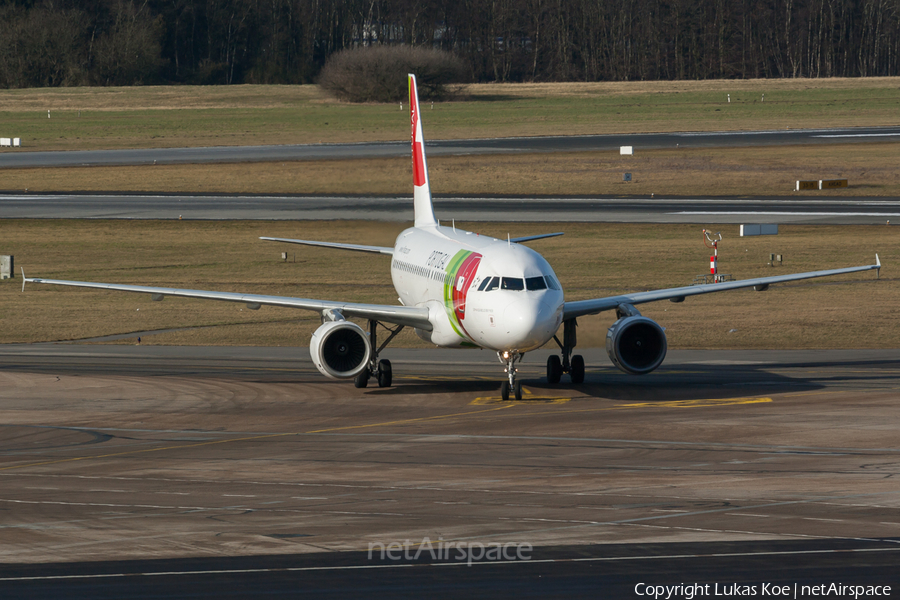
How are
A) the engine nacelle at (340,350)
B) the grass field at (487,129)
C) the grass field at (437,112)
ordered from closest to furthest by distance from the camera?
the engine nacelle at (340,350) → the grass field at (487,129) → the grass field at (437,112)

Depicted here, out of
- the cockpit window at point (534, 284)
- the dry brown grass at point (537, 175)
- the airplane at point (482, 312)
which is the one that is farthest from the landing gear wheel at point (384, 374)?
the dry brown grass at point (537, 175)

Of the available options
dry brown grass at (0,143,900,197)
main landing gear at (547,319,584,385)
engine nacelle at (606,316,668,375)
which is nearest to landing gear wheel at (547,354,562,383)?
main landing gear at (547,319,584,385)

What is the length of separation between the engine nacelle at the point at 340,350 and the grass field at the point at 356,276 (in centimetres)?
778

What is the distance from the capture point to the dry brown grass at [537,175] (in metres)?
87.0

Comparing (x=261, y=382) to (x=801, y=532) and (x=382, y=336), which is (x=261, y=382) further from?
(x=801, y=532)

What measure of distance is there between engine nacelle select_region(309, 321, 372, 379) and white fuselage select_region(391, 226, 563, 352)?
2311 mm

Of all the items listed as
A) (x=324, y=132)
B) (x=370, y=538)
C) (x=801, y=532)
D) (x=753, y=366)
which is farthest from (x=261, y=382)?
(x=324, y=132)

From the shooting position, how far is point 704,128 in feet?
393

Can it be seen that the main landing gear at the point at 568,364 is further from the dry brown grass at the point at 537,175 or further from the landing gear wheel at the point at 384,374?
the dry brown grass at the point at 537,175

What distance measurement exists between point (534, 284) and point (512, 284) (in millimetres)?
571

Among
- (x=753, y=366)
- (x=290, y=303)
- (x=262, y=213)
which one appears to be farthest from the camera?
(x=262, y=213)

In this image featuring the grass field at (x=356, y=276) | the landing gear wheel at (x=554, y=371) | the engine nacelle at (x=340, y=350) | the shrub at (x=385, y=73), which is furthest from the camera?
the shrub at (x=385, y=73)

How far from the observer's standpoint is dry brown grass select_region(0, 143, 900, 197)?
87.0m

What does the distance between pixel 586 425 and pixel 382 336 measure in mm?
19924
